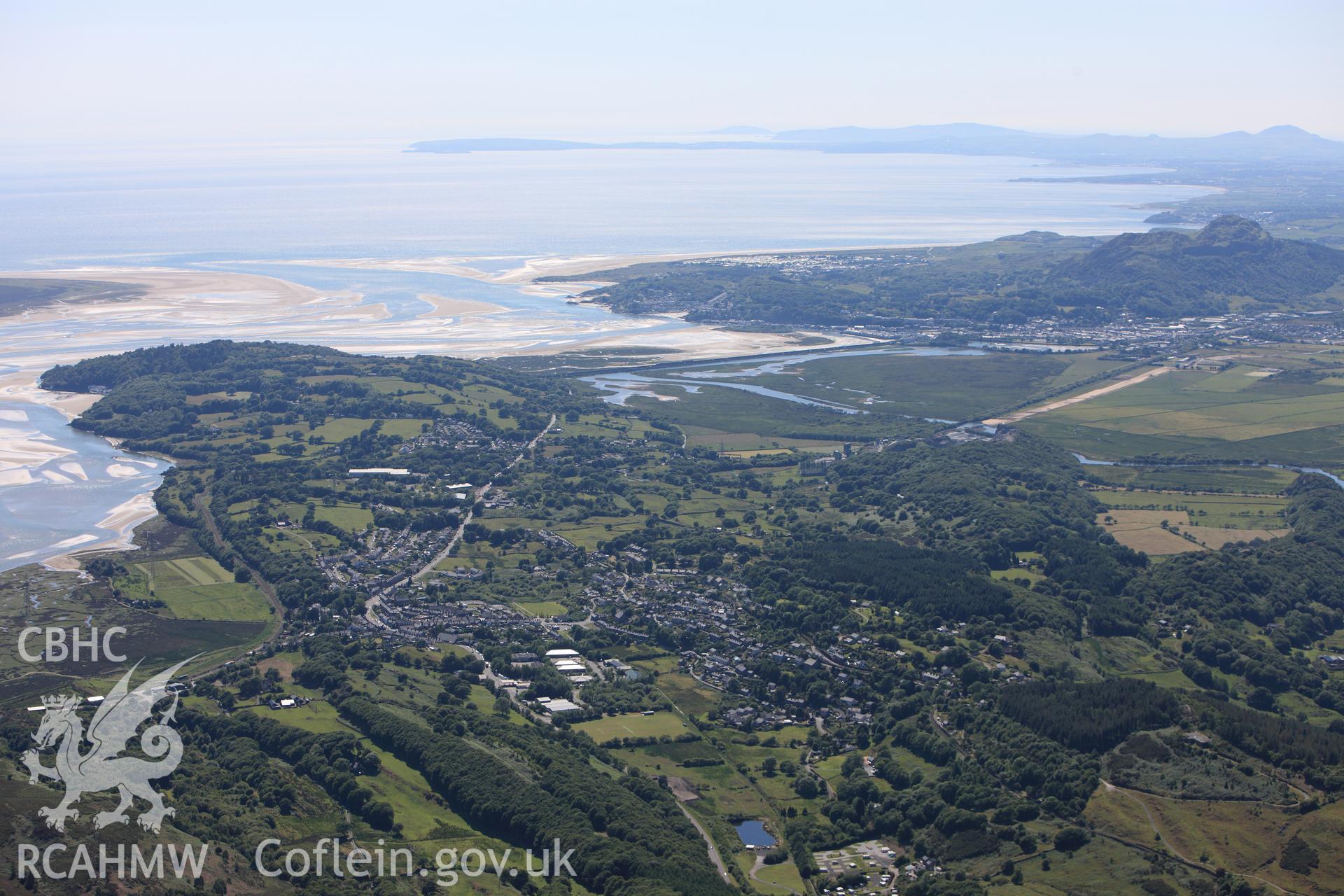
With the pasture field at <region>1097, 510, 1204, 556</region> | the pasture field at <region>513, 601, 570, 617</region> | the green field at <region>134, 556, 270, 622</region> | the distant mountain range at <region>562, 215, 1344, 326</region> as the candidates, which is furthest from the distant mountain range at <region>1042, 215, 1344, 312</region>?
the green field at <region>134, 556, 270, 622</region>

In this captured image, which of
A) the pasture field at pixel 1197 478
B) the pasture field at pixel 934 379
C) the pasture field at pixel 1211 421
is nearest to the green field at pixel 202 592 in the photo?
the pasture field at pixel 1197 478

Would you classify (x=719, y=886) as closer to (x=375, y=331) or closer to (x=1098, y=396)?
(x=1098, y=396)

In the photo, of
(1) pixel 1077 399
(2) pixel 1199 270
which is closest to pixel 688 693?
(1) pixel 1077 399

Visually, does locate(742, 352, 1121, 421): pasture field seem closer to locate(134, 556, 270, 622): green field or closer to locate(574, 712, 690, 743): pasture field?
locate(134, 556, 270, 622): green field

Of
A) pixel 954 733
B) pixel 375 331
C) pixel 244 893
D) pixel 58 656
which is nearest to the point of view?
pixel 244 893

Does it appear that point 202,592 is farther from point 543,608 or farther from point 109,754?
point 109,754

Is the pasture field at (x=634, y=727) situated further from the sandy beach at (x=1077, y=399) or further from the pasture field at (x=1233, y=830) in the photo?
the sandy beach at (x=1077, y=399)

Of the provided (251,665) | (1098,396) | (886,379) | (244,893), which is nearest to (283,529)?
(251,665)
